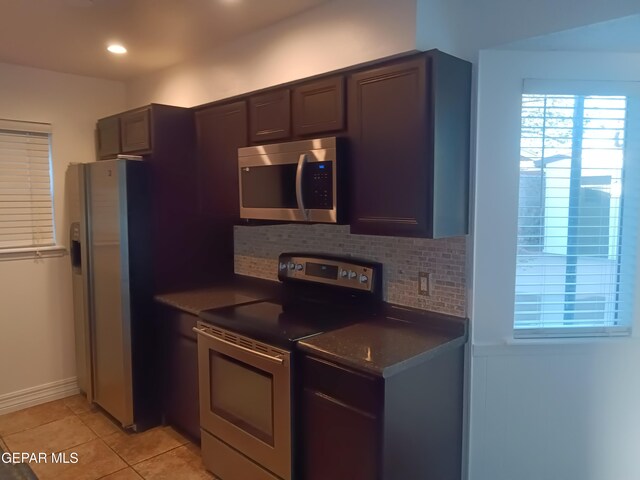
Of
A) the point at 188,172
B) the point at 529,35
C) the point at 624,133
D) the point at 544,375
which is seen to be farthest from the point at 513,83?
the point at 188,172

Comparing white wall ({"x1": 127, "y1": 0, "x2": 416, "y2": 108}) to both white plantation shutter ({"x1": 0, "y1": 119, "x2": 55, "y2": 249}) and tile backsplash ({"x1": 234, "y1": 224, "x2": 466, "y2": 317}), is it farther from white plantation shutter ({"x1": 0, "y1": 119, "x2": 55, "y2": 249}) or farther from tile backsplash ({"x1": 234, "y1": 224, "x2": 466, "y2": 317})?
white plantation shutter ({"x1": 0, "y1": 119, "x2": 55, "y2": 249})

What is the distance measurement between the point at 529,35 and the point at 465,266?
3.27ft

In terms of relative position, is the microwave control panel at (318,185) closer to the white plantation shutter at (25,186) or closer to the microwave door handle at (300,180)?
the microwave door handle at (300,180)

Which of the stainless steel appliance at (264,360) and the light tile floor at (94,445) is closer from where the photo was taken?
the stainless steel appliance at (264,360)

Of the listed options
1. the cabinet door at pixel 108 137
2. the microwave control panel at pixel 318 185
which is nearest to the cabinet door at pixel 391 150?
the microwave control panel at pixel 318 185

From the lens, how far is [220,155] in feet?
9.09

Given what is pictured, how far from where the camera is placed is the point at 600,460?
2045 millimetres

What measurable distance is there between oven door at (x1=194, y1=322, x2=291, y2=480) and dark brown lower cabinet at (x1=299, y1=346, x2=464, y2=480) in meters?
A: 0.09

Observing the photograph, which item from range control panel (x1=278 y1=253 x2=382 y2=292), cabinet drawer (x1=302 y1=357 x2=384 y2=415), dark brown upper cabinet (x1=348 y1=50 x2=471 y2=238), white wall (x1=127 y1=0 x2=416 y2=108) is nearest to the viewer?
cabinet drawer (x1=302 y1=357 x2=384 y2=415)

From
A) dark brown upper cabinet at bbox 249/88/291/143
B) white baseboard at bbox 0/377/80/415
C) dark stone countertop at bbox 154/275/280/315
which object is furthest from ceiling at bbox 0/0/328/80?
white baseboard at bbox 0/377/80/415

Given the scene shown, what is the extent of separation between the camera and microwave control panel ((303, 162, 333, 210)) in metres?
2.07

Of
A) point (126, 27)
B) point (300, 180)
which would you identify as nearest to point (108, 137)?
point (126, 27)

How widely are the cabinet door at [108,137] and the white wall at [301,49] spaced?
442 millimetres

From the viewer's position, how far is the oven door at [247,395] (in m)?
1.92
